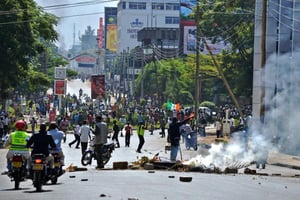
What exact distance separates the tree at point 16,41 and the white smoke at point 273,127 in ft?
46.4

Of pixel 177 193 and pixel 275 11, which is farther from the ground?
pixel 275 11

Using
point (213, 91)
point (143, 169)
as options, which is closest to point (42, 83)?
point (143, 169)

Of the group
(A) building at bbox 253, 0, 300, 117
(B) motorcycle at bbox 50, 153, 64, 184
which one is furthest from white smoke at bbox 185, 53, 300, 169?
(B) motorcycle at bbox 50, 153, 64, 184

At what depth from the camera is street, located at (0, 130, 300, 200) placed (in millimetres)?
17656

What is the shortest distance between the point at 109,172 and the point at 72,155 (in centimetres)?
1081

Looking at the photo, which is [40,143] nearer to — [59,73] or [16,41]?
[16,41]

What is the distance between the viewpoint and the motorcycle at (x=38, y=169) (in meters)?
18.4

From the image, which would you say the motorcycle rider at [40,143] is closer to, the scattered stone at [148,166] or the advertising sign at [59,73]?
the scattered stone at [148,166]

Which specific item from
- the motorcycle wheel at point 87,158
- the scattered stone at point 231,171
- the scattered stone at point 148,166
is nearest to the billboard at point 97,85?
the motorcycle wheel at point 87,158

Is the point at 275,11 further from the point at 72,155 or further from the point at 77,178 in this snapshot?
the point at 77,178

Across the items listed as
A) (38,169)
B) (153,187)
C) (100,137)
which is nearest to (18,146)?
(38,169)

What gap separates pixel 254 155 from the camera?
31.8m

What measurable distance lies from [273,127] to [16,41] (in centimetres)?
1689

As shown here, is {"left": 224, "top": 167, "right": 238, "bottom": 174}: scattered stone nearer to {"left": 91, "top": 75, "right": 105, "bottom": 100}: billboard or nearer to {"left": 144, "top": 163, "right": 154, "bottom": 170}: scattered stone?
{"left": 144, "top": 163, "right": 154, "bottom": 170}: scattered stone
